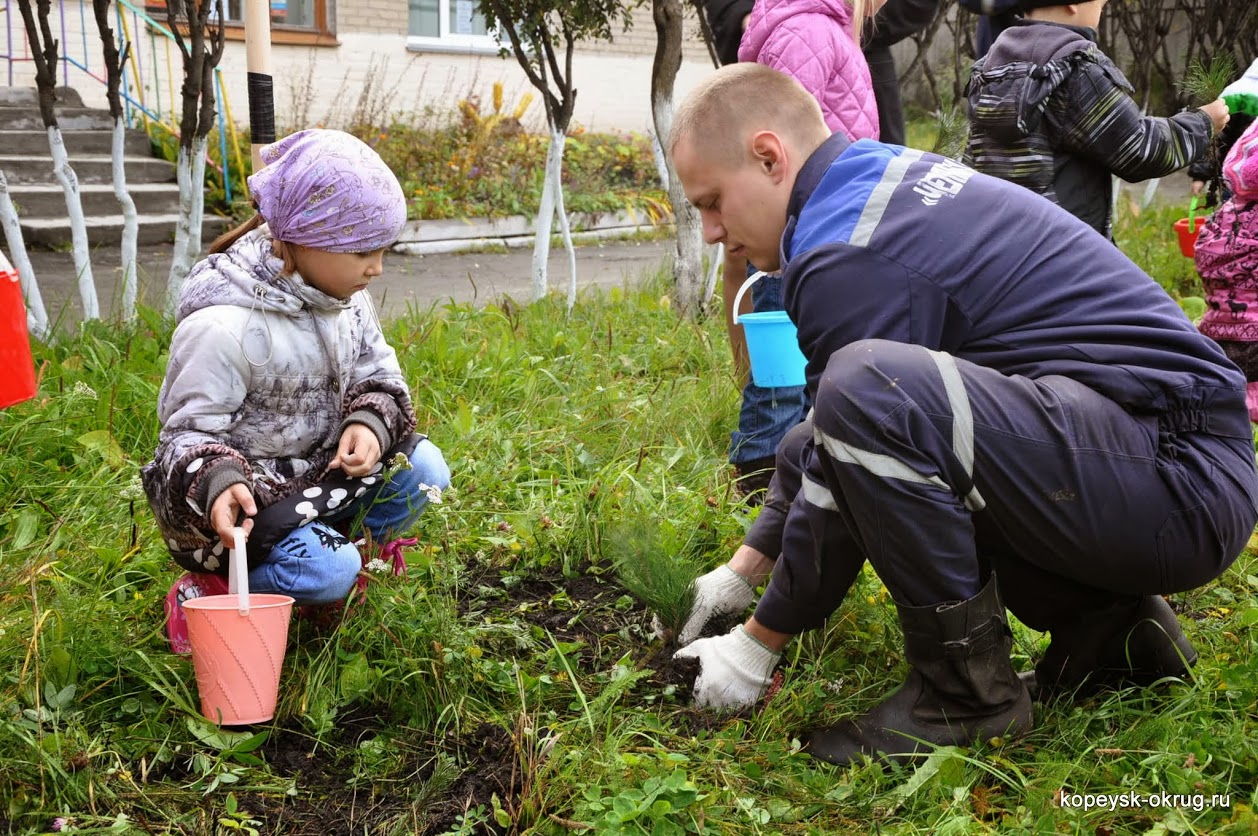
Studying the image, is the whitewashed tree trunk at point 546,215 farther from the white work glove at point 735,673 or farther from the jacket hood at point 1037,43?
the white work glove at point 735,673

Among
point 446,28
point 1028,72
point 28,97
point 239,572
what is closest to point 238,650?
point 239,572

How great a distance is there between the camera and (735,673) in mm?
2133

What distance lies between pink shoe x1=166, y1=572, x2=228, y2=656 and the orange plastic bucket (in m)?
0.28

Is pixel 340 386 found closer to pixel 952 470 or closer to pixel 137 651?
pixel 137 651

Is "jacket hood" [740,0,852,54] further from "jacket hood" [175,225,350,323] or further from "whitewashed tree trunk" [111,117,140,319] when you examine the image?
"whitewashed tree trunk" [111,117,140,319]

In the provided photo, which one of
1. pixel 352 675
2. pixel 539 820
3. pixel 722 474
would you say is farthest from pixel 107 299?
pixel 539 820

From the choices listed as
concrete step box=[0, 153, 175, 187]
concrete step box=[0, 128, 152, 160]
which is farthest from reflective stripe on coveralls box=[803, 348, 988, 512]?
concrete step box=[0, 128, 152, 160]

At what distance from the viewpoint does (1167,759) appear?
1.95 m

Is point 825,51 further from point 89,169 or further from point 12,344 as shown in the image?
point 89,169

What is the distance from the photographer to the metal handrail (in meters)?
9.25

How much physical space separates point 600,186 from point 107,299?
576 centimetres

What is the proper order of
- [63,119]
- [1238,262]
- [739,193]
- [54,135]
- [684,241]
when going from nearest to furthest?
[739,193] → [1238,262] → [54,135] → [684,241] → [63,119]

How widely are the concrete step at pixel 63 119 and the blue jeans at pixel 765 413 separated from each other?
7.39 metres

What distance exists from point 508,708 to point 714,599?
51cm
